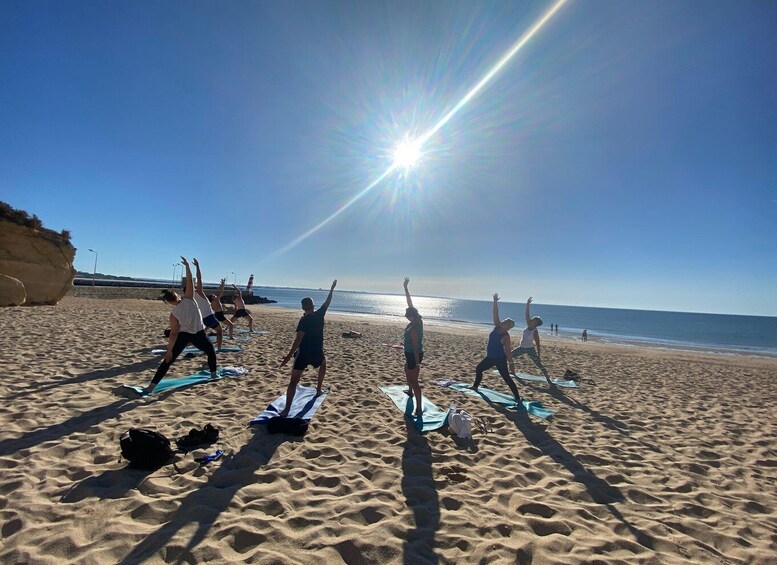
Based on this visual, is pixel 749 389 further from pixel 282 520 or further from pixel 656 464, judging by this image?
pixel 282 520

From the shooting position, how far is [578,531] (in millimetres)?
3057

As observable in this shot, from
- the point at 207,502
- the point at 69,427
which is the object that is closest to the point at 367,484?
the point at 207,502

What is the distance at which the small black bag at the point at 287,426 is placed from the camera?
468 cm

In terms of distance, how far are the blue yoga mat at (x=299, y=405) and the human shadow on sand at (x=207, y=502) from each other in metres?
0.64

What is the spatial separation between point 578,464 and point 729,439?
3.43 m

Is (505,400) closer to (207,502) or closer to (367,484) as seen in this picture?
(367,484)

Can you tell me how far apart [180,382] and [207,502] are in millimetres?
4212

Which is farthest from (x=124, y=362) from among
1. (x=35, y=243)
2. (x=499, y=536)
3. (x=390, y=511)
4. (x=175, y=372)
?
(x=35, y=243)

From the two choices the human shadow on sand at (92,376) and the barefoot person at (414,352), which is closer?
the human shadow on sand at (92,376)

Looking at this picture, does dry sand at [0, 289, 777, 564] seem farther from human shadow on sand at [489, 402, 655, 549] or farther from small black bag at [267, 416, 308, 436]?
small black bag at [267, 416, 308, 436]

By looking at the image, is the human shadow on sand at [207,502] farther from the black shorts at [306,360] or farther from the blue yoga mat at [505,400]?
the blue yoga mat at [505,400]

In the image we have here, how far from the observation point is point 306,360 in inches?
217

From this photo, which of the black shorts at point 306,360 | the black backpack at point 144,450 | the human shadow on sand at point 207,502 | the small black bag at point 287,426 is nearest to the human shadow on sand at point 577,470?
the small black bag at point 287,426

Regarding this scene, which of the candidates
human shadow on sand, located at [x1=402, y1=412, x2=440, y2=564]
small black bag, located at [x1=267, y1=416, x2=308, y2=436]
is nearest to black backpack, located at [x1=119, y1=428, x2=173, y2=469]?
small black bag, located at [x1=267, y1=416, x2=308, y2=436]
